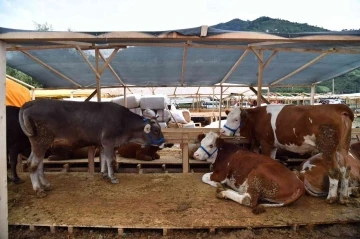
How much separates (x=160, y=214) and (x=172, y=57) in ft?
14.5

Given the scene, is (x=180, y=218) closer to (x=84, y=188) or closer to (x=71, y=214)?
(x=71, y=214)

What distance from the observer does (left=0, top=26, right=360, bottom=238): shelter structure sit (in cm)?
392

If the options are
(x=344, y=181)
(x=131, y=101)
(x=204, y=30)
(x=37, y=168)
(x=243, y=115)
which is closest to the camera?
(x=204, y=30)

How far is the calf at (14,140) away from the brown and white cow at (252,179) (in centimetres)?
376

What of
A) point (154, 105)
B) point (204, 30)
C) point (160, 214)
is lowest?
point (160, 214)

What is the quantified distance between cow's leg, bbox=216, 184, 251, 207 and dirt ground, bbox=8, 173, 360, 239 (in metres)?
0.09

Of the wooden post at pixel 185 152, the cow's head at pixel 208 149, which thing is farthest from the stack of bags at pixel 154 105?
the cow's head at pixel 208 149

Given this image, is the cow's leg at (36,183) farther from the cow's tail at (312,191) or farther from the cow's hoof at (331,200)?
the cow's hoof at (331,200)

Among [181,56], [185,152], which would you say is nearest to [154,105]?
[181,56]

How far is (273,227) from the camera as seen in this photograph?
4195 millimetres

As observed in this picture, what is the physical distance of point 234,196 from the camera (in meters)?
4.75

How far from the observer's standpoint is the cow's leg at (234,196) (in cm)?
457

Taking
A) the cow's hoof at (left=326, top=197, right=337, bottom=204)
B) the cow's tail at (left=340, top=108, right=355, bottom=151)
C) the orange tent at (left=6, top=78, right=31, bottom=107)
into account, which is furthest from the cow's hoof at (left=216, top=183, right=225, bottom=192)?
the orange tent at (left=6, top=78, right=31, bottom=107)

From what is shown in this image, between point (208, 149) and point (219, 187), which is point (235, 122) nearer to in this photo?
point (208, 149)
